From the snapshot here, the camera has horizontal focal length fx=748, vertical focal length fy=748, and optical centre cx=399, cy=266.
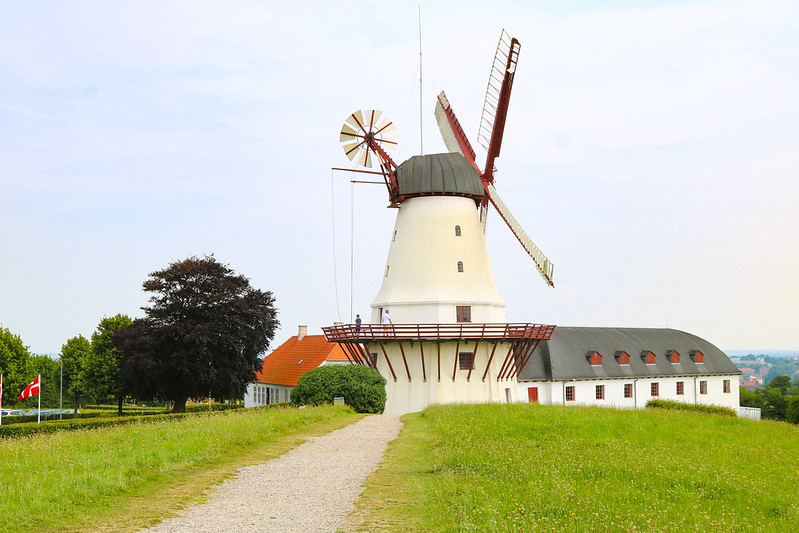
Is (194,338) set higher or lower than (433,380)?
higher

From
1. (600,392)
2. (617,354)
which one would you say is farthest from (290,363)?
(617,354)

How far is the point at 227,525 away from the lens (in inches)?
388

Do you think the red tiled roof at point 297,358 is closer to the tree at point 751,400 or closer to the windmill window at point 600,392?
the windmill window at point 600,392

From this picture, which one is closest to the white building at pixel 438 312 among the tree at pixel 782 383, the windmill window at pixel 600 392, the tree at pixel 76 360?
the windmill window at pixel 600 392

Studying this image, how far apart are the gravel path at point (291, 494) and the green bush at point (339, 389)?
10.7 meters

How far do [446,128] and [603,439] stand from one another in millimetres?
25875

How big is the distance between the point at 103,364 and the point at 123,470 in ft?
134

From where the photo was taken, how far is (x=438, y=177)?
115 ft

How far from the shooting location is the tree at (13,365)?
47.2 metres

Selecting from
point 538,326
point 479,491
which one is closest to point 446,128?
point 538,326

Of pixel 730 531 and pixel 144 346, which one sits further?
pixel 144 346

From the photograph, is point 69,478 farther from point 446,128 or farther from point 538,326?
point 446,128

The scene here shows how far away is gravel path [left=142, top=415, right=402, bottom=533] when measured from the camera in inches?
389

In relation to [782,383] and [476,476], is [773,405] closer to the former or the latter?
[782,383]
